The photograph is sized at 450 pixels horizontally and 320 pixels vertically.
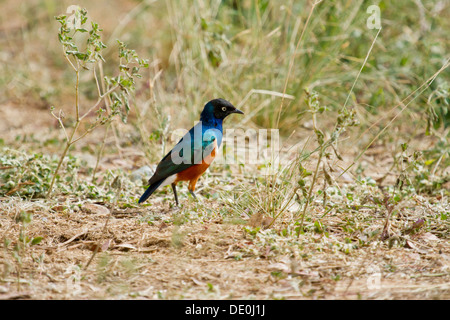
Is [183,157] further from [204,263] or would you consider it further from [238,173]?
[204,263]

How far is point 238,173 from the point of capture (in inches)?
199

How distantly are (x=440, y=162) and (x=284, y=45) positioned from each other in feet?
6.75

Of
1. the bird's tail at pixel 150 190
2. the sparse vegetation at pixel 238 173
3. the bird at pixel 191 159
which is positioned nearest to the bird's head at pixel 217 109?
the bird at pixel 191 159

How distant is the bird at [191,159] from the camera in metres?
4.32

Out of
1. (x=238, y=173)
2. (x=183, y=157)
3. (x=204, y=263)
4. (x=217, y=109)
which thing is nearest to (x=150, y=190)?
(x=183, y=157)

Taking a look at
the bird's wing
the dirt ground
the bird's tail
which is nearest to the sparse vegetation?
the dirt ground

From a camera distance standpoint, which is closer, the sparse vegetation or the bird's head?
the sparse vegetation

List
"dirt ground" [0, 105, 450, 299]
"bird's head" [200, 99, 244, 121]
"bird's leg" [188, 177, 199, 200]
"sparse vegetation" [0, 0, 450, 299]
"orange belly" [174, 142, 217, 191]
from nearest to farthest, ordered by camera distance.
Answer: "dirt ground" [0, 105, 450, 299], "sparse vegetation" [0, 0, 450, 299], "orange belly" [174, 142, 217, 191], "bird's leg" [188, 177, 199, 200], "bird's head" [200, 99, 244, 121]

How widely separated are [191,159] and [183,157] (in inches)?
2.7

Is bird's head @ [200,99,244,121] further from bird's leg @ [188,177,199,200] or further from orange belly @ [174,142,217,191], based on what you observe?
bird's leg @ [188,177,199,200]

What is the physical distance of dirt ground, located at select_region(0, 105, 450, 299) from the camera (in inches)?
115

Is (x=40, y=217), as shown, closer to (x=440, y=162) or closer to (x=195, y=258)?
(x=195, y=258)
